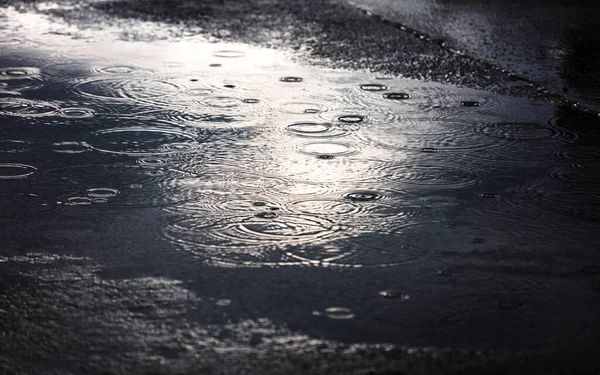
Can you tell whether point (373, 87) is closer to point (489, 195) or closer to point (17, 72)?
point (489, 195)

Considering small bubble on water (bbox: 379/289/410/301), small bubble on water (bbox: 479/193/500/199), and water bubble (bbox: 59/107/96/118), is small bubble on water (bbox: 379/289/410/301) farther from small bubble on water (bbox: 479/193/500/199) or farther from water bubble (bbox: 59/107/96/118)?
water bubble (bbox: 59/107/96/118)

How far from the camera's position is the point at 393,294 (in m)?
2.00

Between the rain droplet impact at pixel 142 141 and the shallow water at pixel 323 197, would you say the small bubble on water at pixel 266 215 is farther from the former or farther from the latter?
the rain droplet impact at pixel 142 141

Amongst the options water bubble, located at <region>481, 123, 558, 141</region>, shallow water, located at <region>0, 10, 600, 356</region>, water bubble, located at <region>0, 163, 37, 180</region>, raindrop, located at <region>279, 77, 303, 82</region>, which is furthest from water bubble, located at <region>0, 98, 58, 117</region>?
water bubble, located at <region>481, 123, 558, 141</region>

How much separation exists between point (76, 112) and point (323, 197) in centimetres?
139

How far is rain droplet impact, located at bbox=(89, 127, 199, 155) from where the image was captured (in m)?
3.04

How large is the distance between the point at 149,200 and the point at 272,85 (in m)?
1.58

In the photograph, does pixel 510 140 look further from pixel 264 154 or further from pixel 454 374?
pixel 454 374

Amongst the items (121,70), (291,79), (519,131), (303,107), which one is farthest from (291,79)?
(519,131)

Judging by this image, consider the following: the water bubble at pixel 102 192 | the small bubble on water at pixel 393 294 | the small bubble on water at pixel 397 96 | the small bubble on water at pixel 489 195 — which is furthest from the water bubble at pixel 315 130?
the small bubble on water at pixel 393 294

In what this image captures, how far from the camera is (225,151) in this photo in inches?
120

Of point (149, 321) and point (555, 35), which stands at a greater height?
point (555, 35)

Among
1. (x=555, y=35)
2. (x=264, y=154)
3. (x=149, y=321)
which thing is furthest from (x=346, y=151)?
(x=555, y=35)

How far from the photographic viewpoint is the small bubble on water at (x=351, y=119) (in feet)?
11.3
